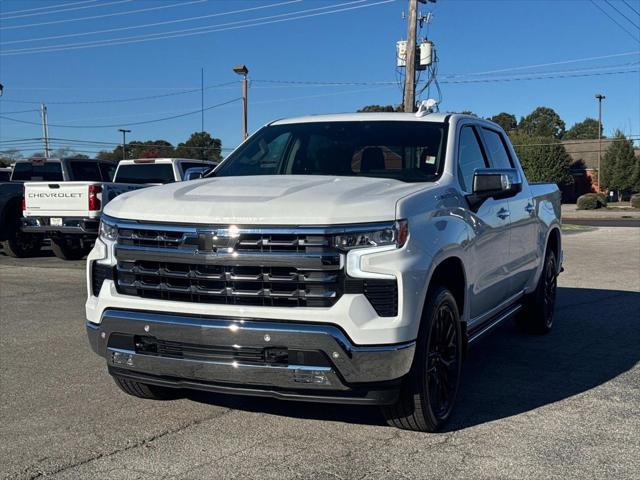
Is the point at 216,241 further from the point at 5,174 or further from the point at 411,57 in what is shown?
the point at 411,57

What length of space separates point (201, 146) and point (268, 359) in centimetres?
8713

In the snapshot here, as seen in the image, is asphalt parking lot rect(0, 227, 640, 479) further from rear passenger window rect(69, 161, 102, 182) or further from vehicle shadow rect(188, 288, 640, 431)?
rear passenger window rect(69, 161, 102, 182)

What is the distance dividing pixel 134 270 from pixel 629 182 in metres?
66.7

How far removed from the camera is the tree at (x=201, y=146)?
83.1 meters

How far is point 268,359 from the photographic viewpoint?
3.77 m

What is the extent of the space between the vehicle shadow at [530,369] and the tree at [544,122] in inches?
4503

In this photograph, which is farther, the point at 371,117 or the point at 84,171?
the point at 84,171

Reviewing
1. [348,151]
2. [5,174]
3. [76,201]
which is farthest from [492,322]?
[5,174]

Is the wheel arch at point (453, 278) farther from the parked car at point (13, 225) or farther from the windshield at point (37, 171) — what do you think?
the windshield at point (37, 171)

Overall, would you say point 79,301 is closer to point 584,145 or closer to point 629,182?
Answer: point 629,182

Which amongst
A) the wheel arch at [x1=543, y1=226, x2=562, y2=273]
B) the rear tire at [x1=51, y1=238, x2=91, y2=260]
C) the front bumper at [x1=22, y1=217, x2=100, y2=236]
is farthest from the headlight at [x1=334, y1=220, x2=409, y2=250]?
the rear tire at [x1=51, y1=238, x2=91, y2=260]

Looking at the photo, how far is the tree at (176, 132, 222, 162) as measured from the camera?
8306 centimetres

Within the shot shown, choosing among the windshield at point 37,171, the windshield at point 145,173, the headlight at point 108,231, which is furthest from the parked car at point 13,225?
the headlight at point 108,231

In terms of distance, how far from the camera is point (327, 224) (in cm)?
375
